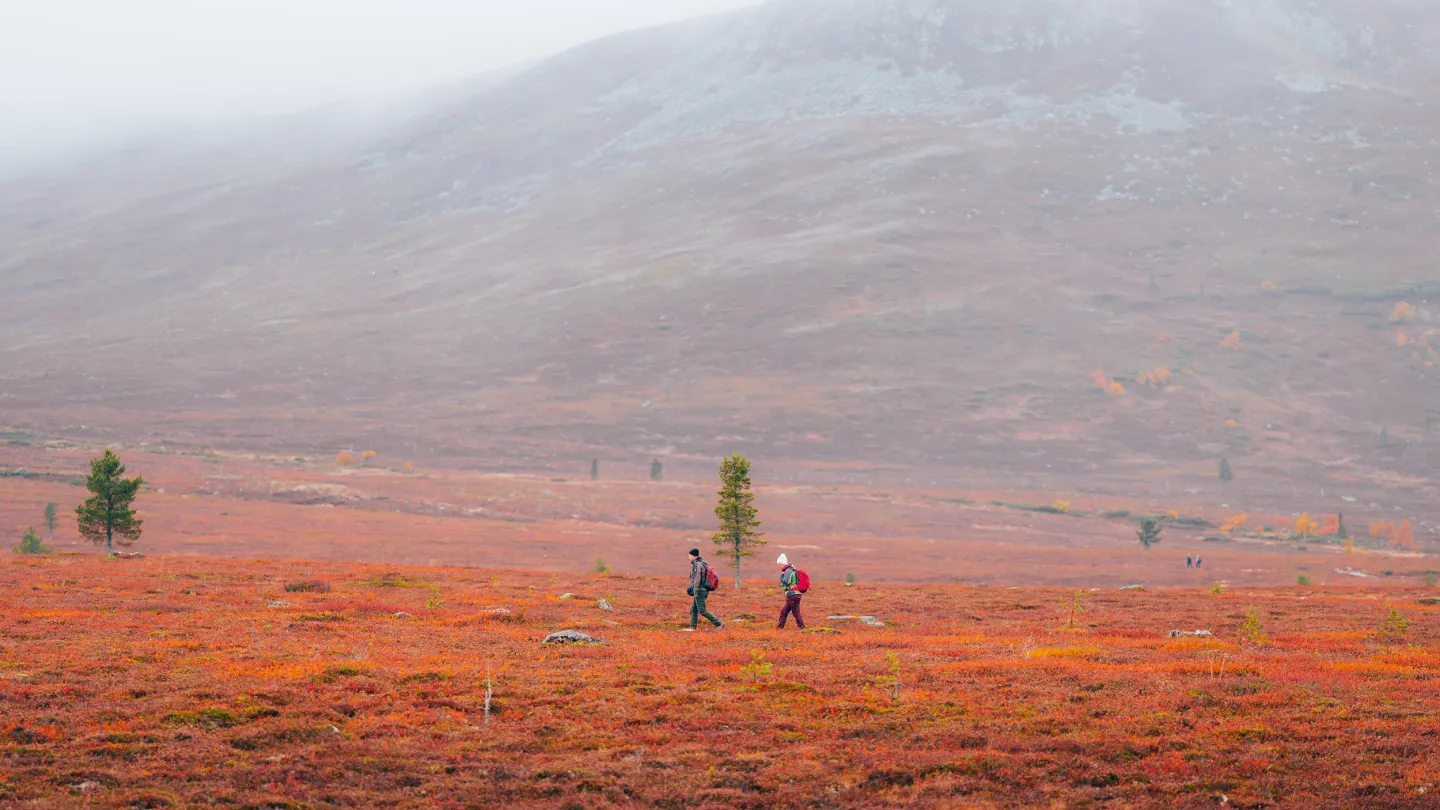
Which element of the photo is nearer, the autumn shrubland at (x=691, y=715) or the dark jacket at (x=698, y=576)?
the autumn shrubland at (x=691, y=715)

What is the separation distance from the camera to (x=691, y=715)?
19.3 m

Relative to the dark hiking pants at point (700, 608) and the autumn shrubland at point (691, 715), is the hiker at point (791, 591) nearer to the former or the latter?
the autumn shrubland at point (691, 715)

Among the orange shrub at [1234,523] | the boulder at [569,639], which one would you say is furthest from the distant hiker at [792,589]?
the orange shrub at [1234,523]

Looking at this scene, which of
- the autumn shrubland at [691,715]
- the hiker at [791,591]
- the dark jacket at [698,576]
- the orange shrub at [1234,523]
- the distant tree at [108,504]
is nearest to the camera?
the autumn shrubland at [691,715]

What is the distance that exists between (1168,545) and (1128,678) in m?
129

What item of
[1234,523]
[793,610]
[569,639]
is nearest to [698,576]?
[793,610]

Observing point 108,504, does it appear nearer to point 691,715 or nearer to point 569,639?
point 569,639

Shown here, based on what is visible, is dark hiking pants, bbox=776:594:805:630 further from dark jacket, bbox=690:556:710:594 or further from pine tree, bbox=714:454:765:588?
pine tree, bbox=714:454:765:588

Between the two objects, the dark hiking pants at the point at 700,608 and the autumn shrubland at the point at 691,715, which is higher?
the dark hiking pants at the point at 700,608

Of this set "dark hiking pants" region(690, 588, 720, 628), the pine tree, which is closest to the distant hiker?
"dark hiking pants" region(690, 588, 720, 628)

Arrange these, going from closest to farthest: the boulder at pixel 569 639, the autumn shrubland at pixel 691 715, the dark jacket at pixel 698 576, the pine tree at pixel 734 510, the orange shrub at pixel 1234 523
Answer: the autumn shrubland at pixel 691 715
the boulder at pixel 569 639
the dark jacket at pixel 698 576
the pine tree at pixel 734 510
the orange shrub at pixel 1234 523

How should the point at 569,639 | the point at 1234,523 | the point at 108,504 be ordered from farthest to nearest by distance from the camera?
1. the point at 1234,523
2. the point at 108,504
3. the point at 569,639

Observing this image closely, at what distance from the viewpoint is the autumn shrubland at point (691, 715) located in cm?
1581

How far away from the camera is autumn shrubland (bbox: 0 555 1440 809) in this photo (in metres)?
15.8
